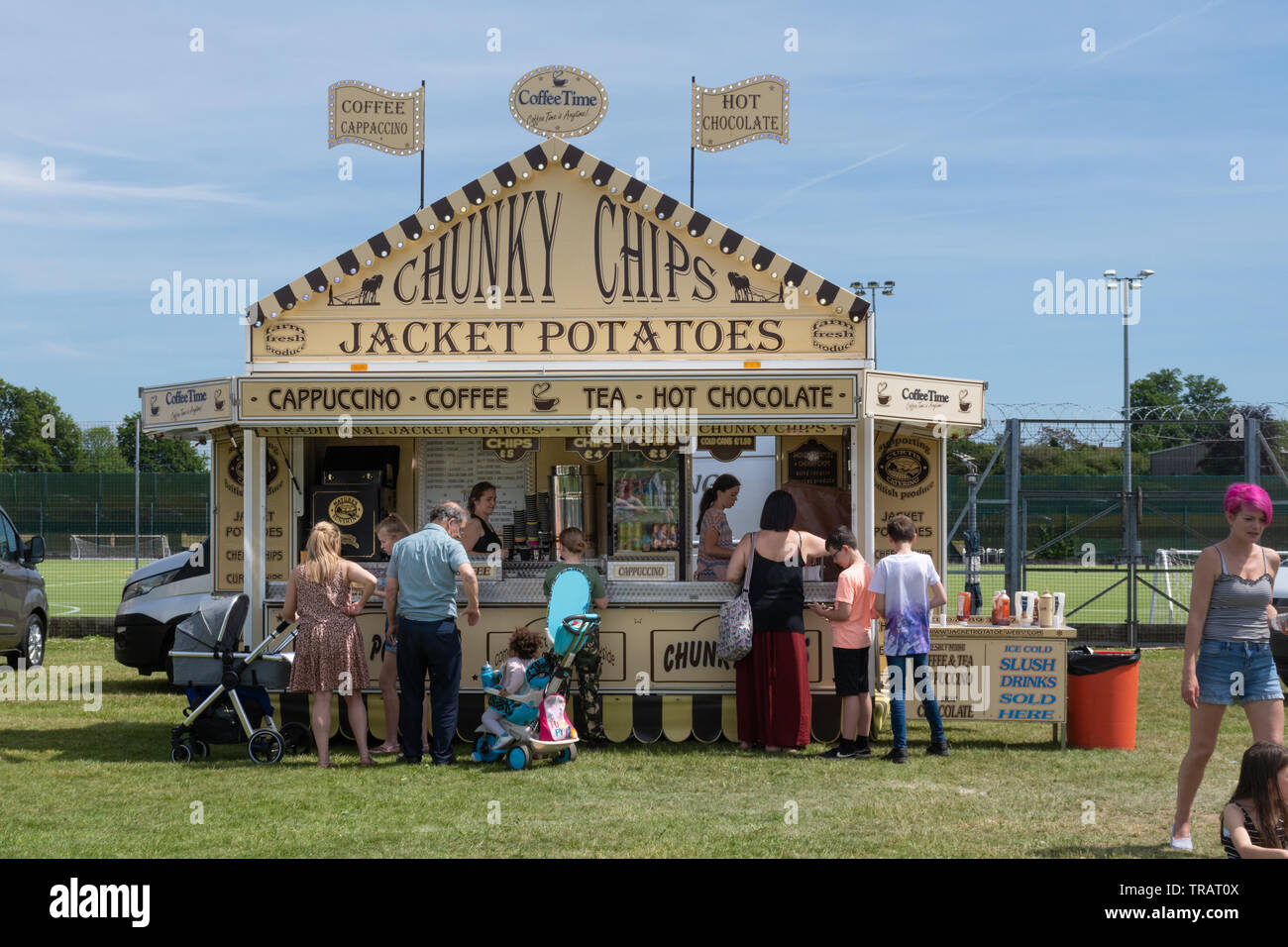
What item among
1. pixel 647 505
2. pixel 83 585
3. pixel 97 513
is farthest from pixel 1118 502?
pixel 83 585

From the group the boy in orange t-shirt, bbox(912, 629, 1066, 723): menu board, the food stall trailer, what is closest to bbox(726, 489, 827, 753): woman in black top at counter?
the boy in orange t-shirt

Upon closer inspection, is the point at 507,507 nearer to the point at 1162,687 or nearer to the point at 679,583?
the point at 679,583

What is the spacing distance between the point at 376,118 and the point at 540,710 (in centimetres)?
612

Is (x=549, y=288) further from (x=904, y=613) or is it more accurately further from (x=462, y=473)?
(x=904, y=613)

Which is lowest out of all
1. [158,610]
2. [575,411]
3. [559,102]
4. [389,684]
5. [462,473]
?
[389,684]

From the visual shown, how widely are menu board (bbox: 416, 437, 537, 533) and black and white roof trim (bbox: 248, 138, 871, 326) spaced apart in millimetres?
1695

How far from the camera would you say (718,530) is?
10.4 meters

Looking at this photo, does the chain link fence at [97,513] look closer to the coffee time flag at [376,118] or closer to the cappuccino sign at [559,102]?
the coffee time flag at [376,118]

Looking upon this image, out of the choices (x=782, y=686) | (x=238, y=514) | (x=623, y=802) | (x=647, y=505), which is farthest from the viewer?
(x=238, y=514)

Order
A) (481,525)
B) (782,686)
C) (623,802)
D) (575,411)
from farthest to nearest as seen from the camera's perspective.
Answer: (481,525)
(575,411)
(782,686)
(623,802)

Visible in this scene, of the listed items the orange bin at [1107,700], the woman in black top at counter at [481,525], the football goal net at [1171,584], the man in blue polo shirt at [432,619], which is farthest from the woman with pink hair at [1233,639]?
the football goal net at [1171,584]

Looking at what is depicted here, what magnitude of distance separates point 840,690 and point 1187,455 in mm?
12664

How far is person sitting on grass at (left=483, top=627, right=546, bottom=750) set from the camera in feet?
29.3

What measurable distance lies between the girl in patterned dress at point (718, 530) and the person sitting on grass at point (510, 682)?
1.86 m
